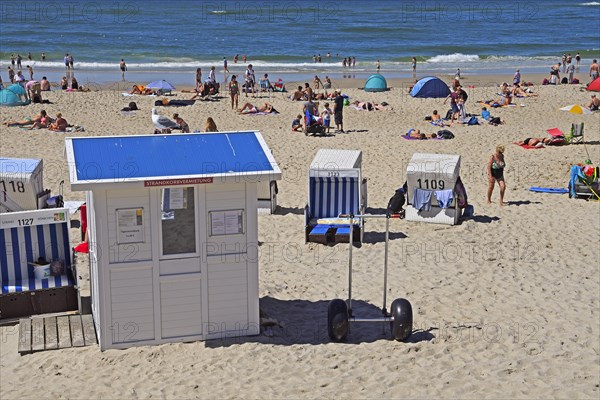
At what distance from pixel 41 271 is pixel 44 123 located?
13.4 metres

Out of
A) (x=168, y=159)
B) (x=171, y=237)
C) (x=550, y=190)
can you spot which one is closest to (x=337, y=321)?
(x=171, y=237)

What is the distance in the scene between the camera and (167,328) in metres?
9.54

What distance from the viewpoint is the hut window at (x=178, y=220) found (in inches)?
363

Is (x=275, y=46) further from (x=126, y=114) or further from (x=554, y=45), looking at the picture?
(x=126, y=114)

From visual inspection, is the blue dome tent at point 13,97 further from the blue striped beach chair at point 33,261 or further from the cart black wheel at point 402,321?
the cart black wheel at point 402,321

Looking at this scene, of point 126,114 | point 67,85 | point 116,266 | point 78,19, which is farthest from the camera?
point 78,19

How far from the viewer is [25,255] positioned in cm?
1047

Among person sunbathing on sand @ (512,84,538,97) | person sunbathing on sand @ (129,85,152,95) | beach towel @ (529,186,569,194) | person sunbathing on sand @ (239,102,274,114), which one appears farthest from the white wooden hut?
person sunbathing on sand @ (512,84,538,97)

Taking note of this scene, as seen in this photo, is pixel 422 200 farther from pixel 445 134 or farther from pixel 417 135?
pixel 445 134

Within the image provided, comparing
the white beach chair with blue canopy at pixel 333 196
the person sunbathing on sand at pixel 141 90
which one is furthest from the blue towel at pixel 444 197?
the person sunbathing on sand at pixel 141 90

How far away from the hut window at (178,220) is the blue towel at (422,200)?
603cm

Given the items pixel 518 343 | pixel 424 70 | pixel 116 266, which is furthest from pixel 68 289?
pixel 424 70

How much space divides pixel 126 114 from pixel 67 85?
6.23 meters

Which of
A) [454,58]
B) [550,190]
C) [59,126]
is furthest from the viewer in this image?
[454,58]
